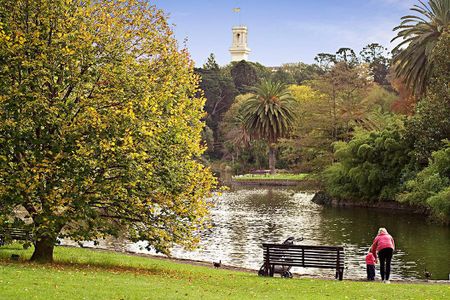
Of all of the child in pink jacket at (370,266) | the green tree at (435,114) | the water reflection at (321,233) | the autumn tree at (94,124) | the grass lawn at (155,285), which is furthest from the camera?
the green tree at (435,114)

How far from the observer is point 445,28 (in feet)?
167

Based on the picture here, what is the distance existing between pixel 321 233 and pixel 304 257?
17.5 m

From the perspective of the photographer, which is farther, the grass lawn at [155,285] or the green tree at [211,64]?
the green tree at [211,64]

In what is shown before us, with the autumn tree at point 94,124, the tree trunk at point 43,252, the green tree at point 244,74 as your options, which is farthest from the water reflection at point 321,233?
the green tree at point 244,74

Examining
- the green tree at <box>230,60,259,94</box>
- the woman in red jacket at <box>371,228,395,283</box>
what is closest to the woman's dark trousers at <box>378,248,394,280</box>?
the woman in red jacket at <box>371,228,395,283</box>

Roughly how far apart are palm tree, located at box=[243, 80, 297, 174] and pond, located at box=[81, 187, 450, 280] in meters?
28.0

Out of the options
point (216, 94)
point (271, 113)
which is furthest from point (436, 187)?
point (216, 94)

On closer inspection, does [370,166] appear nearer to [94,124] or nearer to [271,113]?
[271,113]

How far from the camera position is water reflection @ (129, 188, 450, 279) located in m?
26.9

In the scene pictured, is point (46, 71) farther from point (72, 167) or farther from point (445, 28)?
point (445, 28)

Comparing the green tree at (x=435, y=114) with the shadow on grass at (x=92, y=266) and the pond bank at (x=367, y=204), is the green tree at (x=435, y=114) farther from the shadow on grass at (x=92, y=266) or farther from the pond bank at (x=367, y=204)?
the shadow on grass at (x=92, y=266)

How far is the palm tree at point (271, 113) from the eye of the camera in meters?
86.0

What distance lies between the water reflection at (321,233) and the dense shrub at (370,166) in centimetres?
242

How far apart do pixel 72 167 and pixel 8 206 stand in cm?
200
